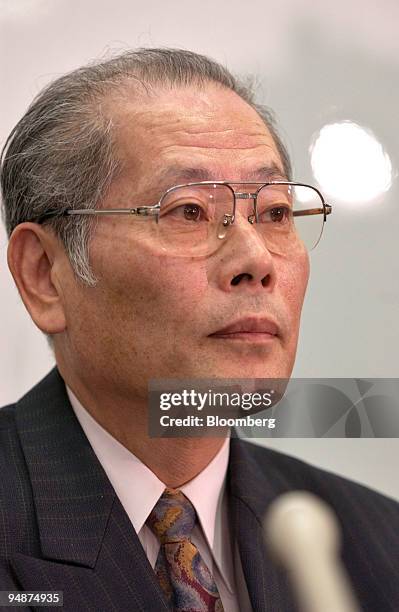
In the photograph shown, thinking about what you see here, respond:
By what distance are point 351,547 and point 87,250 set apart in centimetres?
58

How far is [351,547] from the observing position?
1.37 metres

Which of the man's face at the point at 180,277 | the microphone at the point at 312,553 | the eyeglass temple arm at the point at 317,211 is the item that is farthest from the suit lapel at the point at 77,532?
the eyeglass temple arm at the point at 317,211

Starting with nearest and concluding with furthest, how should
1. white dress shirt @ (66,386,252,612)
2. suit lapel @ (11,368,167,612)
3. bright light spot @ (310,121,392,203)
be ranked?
suit lapel @ (11,368,167,612)
white dress shirt @ (66,386,252,612)
bright light spot @ (310,121,392,203)

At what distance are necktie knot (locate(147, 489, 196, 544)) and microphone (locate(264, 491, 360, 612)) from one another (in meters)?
0.13

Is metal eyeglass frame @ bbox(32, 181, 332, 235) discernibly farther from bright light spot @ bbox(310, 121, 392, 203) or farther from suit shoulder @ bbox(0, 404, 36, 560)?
suit shoulder @ bbox(0, 404, 36, 560)

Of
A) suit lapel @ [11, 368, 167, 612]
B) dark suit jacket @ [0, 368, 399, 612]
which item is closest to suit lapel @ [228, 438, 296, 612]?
dark suit jacket @ [0, 368, 399, 612]

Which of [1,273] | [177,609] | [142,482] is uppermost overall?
[1,273]

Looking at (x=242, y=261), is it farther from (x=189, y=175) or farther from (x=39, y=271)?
(x=39, y=271)

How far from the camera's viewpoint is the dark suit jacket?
119cm

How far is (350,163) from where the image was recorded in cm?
143

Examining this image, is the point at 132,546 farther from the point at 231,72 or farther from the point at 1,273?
the point at 231,72

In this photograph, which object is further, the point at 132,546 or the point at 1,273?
the point at 1,273

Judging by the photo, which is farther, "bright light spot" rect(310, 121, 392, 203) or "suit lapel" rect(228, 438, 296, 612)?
"bright light spot" rect(310, 121, 392, 203)

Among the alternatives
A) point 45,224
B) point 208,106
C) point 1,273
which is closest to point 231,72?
point 208,106
